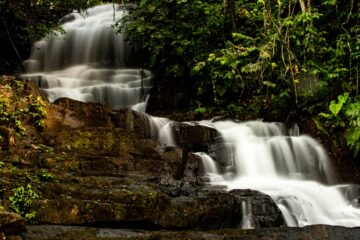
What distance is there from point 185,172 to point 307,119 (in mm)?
3852

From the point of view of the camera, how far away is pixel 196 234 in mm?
4973

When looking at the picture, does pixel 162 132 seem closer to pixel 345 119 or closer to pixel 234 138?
pixel 234 138

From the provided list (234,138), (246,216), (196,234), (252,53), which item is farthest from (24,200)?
(252,53)

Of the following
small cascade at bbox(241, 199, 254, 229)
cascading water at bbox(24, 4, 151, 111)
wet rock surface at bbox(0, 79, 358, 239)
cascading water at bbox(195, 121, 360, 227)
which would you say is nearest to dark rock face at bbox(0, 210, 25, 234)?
wet rock surface at bbox(0, 79, 358, 239)

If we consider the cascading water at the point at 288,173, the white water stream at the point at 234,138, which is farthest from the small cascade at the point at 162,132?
the cascading water at the point at 288,173

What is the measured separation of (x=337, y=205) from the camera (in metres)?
7.68

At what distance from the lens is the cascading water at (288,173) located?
7.07 metres

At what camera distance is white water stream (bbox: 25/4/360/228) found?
737cm

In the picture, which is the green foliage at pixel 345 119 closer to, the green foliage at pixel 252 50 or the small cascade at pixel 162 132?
the green foliage at pixel 252 50

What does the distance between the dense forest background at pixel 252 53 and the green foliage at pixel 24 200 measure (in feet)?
18.7

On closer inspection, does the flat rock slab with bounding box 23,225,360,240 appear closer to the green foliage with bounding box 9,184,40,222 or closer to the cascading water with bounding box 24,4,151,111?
the green foliage with bounding box 9,184,40,222

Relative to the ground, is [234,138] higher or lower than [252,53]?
lower

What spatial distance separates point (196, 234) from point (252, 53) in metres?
8.19

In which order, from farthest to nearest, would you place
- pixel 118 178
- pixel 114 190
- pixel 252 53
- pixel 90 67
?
pixel 90 67 → pixel 252 53 → pixel 118 178 → pixel 114 190
